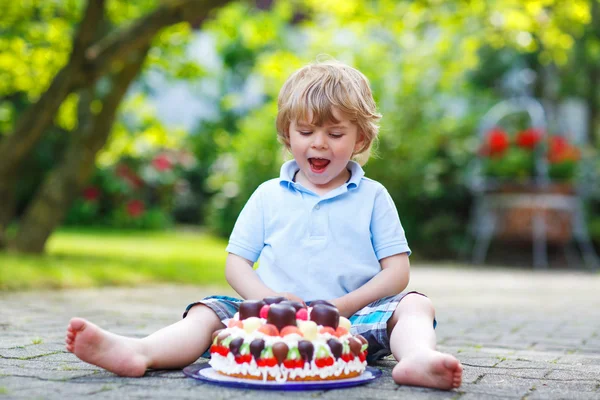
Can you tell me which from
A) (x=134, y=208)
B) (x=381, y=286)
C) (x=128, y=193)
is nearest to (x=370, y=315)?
(x=381, y=286)

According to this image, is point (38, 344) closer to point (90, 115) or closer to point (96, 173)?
point (90, 115)

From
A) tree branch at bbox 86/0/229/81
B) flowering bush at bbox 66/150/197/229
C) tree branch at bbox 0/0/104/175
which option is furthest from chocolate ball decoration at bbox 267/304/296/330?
flowering bush at bbox 66/150/197/229

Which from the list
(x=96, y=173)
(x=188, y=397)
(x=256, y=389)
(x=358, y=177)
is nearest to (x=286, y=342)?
(x=256, y=389)

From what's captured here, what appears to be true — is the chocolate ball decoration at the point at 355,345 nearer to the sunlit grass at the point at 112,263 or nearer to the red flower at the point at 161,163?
the sunlit grass at the point at 112,263

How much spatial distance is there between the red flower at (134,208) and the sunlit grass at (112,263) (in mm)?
1776

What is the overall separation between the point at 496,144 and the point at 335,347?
7.98 metres

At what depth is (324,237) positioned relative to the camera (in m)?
2.78

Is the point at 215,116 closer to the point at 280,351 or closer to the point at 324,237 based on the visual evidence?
the point at 324,237

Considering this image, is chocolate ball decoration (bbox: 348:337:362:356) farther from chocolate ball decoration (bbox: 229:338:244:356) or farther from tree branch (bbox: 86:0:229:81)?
tree branch (bbox: 86:0:229:81)

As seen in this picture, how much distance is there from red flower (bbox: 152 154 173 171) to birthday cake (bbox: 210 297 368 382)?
33.9 ft

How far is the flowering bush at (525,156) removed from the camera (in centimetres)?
988

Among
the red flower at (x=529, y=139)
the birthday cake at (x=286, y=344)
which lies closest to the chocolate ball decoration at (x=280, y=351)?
the birthday cake at (x=286, y=344)

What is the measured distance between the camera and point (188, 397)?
2.15 m

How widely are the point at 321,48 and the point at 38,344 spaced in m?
9.06
